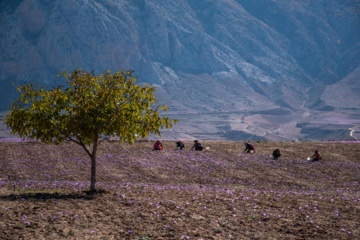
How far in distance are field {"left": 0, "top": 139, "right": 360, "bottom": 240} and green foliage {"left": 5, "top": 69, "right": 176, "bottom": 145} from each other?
3143 millimetres

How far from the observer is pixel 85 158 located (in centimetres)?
3991

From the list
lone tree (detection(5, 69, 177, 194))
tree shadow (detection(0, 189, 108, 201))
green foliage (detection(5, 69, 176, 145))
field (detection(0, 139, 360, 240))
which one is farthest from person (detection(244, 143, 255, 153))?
tree shadow (detection(0, 189, 108, 201))

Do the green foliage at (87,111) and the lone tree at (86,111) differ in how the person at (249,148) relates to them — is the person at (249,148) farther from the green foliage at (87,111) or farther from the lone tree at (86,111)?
the lone tree at (86,111)

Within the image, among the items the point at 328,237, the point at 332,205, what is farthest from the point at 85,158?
the point at 328,237

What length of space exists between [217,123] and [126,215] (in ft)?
597

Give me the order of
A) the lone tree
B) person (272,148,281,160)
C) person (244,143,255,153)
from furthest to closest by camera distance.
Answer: person (244,143,255,153) < person (272,148,281,160) < the lone tree

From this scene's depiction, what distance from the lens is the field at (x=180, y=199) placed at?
1627 centimetres

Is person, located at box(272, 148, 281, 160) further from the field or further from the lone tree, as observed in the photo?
the lone tree

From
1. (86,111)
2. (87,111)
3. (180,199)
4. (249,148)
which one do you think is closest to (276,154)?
(249,148)

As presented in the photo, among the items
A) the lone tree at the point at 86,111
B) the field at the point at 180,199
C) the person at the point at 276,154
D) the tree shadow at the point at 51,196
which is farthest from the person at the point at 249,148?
the tree shadow at the point at 51,196

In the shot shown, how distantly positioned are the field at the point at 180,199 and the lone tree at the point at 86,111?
3.14 m

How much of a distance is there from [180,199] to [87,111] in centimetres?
596

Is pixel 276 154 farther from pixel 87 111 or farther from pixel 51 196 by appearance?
pixel 51 196

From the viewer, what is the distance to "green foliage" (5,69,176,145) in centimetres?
2116
